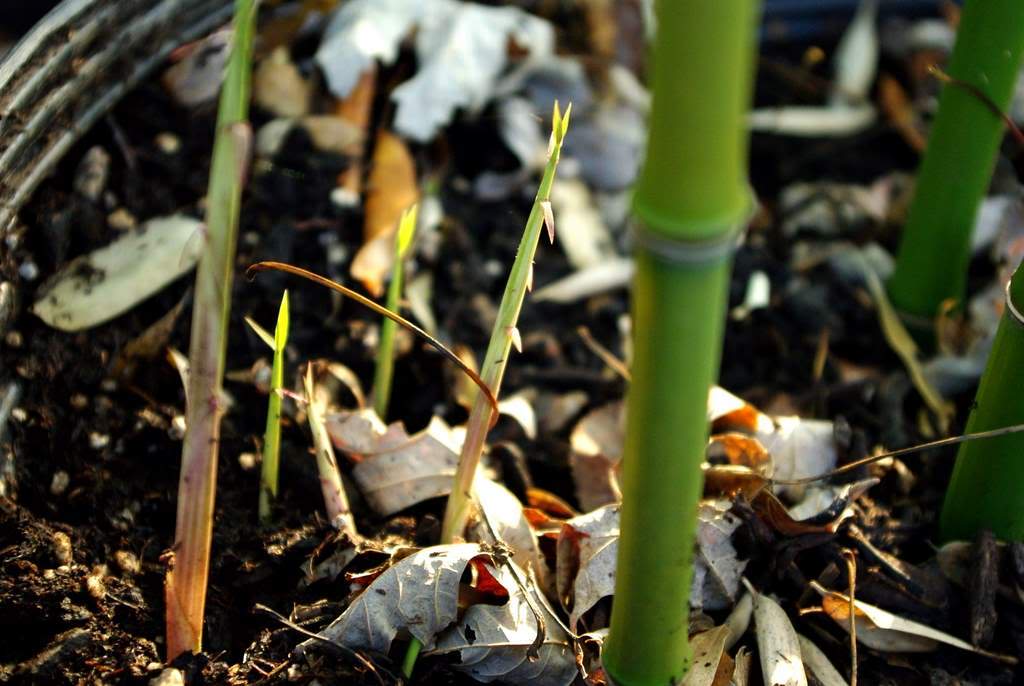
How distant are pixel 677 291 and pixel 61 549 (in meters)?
0.57

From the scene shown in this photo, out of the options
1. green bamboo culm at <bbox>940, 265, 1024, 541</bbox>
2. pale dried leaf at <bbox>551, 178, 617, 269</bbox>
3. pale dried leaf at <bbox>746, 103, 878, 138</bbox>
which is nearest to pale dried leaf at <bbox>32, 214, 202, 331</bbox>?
pale dried leaf at <bbox>551, 178, 617, 269</bbox>

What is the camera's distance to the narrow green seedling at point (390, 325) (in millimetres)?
872

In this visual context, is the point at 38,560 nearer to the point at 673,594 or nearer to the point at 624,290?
the point at 673,594

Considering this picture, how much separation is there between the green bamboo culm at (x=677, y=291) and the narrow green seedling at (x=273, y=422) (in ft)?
0.97

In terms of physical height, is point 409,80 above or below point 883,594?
above

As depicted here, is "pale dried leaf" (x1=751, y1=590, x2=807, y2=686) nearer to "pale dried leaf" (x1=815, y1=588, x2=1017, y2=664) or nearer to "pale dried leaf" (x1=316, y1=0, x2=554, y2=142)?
"pale dried leaf" (x1=815, y1=588, x2=1017, y2=664)


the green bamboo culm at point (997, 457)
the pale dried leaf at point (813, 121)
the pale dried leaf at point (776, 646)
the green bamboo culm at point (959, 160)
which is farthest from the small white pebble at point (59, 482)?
the pale dried leaf at point (813, 121)

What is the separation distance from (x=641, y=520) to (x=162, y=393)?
21.8 inches

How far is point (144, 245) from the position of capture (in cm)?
103

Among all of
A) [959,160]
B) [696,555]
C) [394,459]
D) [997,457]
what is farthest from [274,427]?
[959,160]

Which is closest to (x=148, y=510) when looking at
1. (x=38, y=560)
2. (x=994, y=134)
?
(x=38, y=560)

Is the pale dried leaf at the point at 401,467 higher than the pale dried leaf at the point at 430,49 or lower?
lower

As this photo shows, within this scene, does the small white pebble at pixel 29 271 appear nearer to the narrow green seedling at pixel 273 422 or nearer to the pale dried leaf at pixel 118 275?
the pale dried leaf at pixel 118 275

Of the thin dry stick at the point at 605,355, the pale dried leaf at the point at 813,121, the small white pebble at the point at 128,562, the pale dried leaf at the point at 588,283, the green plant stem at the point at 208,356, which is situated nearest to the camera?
the green plant stem at the point at 208,356
